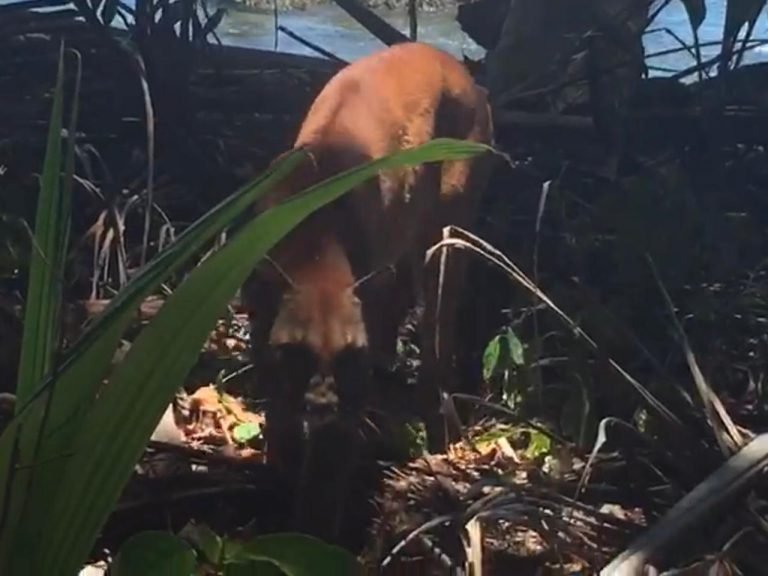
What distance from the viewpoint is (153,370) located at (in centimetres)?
159

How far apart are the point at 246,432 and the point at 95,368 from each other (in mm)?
2000

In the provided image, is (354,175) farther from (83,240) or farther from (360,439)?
(83,240)

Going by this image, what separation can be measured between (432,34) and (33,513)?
270 inches

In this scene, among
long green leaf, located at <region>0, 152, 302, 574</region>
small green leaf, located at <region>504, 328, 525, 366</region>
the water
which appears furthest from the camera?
the water

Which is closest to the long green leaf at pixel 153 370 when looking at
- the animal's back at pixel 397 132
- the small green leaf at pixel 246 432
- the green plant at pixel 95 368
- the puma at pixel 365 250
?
the green plant at pixel 95 368

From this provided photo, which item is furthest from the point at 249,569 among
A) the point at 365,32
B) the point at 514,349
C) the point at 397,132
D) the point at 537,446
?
the point at 365,32

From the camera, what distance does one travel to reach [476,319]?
4.28 metres

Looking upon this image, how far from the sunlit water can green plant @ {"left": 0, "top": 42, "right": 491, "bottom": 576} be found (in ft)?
17.2

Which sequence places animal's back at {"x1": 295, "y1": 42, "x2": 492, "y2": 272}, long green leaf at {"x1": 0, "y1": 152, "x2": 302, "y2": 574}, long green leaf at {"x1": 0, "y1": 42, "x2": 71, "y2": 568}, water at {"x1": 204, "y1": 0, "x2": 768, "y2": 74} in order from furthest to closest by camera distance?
water at {"x1": 204, "y1": 0, "x2": 768, "y2": 74} < animal's back at {"x1": 295, "y1": 42, "x2": 492, "y2": 272} < long green leaf at {"x1": 0, "y1": 42, "x2": 71, "y2": 568} < long green leaf at {"x1": 0, "y1": 152, "x2": 302, "y2": 574}

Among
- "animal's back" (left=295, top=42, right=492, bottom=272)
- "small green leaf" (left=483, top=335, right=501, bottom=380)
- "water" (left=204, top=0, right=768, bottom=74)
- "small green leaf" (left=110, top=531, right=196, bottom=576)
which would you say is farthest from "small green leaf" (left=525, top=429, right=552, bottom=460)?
"water" (left=204, top=0, right=768, bottom=74)

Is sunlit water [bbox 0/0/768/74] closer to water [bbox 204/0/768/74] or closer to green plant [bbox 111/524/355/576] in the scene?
water [bbox 204/0/768/74]

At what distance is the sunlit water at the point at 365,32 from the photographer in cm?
739

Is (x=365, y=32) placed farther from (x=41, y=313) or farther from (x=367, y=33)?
(x=41, y=313)

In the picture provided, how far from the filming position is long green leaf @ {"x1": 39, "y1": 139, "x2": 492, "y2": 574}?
1.54 meters
